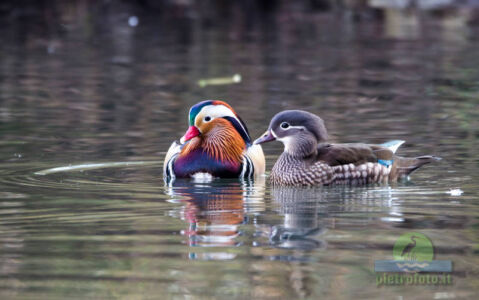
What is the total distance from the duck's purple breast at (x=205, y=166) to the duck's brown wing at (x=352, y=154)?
2.98 feet

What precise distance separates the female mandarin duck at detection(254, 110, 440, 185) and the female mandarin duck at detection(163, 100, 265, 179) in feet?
1.86

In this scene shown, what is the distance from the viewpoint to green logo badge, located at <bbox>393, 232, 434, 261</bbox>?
5883 mm

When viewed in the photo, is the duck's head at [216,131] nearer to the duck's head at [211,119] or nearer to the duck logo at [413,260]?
the duck's head at [211,119]

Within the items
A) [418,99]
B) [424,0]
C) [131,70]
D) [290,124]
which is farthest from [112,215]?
[424,0]

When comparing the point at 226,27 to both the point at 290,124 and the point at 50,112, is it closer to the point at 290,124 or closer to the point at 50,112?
the point at 50,112

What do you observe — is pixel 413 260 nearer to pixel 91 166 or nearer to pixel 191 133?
pixel 191 133

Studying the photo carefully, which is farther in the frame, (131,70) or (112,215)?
(131,70)

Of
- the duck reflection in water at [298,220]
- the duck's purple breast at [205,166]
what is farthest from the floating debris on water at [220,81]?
the duck reflection in water at [298,220]

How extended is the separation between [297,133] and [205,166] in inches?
38.9

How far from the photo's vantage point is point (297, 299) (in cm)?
502

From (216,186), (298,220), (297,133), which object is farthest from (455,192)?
(216,186)

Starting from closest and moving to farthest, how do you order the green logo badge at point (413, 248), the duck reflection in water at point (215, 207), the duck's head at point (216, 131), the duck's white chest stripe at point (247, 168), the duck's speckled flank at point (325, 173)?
1. the green logo badge at point (413, 248)
2. the duck reflection in water at point (215, 207)
3. the duck's speckled flank at point (325, 173)
4. the duck's white chest stripe at point (247, 168)
5. the duck's head at point (216, 131)

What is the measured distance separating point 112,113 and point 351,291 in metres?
8.86

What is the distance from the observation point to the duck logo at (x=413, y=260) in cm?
565
